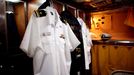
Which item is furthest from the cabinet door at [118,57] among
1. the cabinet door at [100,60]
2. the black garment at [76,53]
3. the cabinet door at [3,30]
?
the cabinet door at [3,30]

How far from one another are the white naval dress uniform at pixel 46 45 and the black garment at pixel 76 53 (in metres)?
0.43

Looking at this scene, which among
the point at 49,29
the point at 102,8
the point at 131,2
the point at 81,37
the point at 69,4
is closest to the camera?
the point at 49,29

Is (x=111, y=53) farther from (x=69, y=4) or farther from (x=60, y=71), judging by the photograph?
(x=60, y=71)

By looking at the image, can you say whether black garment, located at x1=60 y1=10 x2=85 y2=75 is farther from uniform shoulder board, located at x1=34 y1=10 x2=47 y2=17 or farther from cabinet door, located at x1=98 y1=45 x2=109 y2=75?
cabinet door, located at x1=98 y1=45 x2=109 y2=75

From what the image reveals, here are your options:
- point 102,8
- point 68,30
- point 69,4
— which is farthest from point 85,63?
point 102,8

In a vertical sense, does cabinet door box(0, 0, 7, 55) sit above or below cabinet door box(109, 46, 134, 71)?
above

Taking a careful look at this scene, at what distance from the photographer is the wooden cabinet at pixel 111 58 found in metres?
2.98

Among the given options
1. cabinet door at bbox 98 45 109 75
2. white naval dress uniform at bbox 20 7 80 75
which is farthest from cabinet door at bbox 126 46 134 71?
white naval dress uniform at bbox 20 7 80 75

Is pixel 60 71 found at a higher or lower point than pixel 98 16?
lower

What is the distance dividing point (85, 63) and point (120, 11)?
5.48 ft

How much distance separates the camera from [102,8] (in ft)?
11.5

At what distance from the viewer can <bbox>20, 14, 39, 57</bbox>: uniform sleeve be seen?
1.62 m

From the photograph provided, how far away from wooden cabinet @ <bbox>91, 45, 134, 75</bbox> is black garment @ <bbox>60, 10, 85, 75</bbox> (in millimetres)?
892

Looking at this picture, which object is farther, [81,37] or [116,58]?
[116,58]
